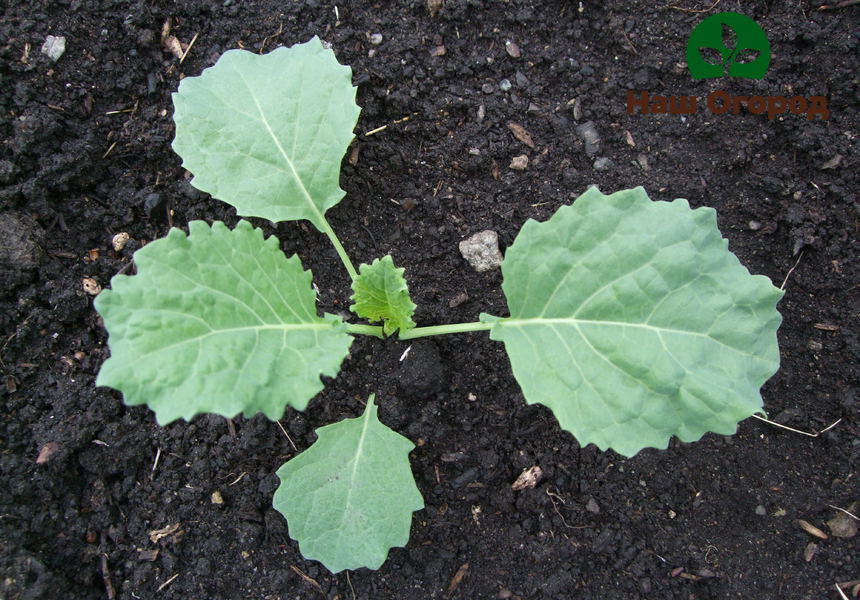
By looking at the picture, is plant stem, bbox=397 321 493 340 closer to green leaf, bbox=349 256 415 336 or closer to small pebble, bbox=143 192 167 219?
green leaf, bbox=349 256 415 336

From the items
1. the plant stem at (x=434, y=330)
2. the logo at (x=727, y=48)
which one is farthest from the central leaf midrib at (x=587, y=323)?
the logo at (x=727, y=48)

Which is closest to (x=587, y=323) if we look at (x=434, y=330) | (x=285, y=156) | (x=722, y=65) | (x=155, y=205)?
(x=434, y=330)

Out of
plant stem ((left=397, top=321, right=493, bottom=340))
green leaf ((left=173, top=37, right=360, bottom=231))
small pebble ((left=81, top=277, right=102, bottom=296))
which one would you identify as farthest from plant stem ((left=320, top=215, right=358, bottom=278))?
small pebble ((left=81, top=277, right=102, bottom=296))

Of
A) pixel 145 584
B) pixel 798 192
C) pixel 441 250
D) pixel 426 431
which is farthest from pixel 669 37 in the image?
pixel 145 584

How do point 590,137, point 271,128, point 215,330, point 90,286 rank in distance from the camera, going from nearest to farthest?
point 215,330
point 271,128
point 90,286
point 590,137

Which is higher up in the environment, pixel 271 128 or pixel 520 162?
pixel 271 128

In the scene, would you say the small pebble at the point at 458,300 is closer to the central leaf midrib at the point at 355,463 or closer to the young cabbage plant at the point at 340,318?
the young cabbage plant at the point at 340,318

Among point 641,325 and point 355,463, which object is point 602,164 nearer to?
point 641,325
